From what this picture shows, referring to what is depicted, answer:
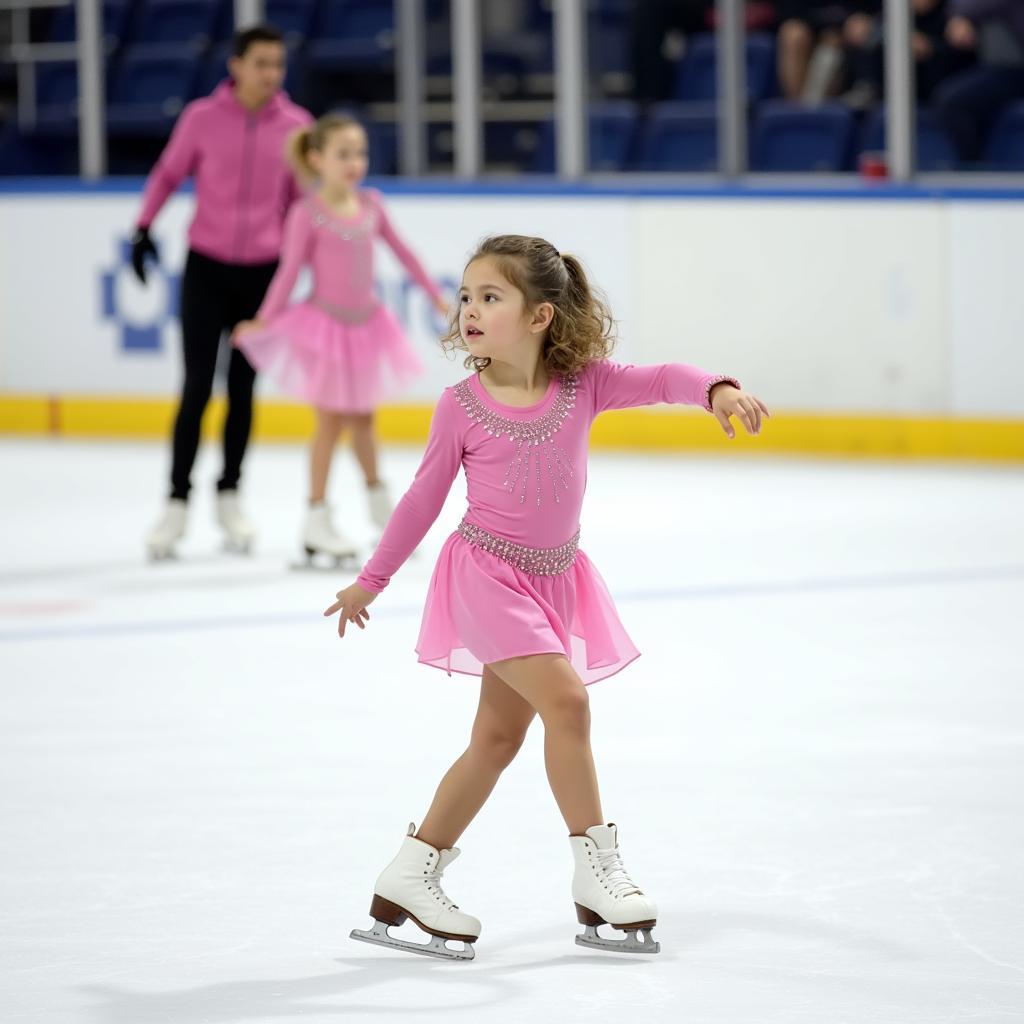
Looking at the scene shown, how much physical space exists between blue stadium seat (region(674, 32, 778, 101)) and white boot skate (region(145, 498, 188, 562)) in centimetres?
420

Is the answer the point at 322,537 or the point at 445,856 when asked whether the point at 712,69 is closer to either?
the point at 322,537

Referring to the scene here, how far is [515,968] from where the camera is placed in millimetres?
3246

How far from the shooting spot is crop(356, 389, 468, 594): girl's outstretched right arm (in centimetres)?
337

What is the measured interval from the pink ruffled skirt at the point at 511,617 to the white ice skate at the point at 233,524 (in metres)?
4.28

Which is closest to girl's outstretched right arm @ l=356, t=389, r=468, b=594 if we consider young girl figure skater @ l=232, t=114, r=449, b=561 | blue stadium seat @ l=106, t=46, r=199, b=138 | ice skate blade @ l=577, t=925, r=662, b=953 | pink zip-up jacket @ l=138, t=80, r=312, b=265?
ice skate blade @ l=577, t=925, r=662, b=953

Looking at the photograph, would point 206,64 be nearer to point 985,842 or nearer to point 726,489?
point 726,489

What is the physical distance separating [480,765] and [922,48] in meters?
7.38

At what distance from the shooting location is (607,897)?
130 inches

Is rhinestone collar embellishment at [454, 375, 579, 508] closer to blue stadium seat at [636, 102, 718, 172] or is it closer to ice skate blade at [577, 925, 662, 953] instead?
ice skate blade at [577, 925, 662, 953]

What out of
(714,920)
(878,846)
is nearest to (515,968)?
(714,920)

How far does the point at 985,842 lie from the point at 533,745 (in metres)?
1.15

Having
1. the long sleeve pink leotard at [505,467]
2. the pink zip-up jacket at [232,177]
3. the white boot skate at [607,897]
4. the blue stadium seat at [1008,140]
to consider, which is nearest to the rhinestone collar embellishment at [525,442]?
the long sleeve pink leotard at [505,467]

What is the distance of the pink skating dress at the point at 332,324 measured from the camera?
24.1 feet

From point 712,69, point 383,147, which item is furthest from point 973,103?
point 383,147
